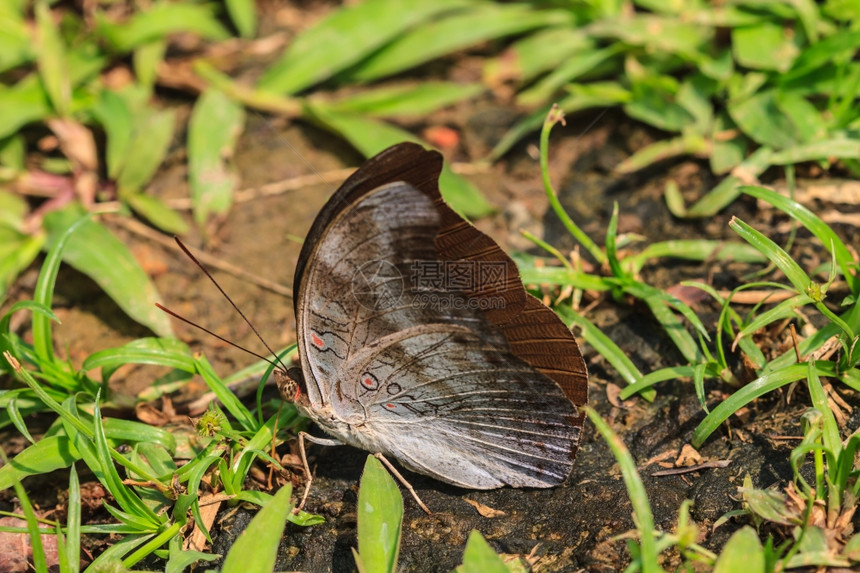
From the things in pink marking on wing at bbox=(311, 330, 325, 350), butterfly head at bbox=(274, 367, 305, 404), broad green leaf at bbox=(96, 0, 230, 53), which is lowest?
butterfly head at bbox=(274, 367, 305, 404)

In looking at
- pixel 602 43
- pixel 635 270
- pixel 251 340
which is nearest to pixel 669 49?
pixel 602 43

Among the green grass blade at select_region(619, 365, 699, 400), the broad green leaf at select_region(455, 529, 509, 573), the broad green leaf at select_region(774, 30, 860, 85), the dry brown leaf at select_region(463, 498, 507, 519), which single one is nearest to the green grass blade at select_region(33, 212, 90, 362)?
the dry brown leaf at select_region(463, 498, 507, 519)

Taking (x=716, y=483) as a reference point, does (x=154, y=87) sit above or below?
above

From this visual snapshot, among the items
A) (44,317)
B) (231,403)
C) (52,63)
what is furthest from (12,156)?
(231,403)

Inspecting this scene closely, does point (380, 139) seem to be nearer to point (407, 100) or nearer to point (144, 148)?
point (407, 100)

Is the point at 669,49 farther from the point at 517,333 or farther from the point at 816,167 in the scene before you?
the point at 517,333

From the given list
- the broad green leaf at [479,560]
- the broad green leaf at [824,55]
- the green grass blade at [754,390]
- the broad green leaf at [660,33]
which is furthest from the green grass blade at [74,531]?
the broad green leaf at [824,55]

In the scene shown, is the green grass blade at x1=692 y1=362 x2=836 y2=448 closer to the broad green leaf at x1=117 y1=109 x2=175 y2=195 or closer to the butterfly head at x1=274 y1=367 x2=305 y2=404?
the butterfly head at x1=274 y1=367 x2=305 y2=404
